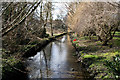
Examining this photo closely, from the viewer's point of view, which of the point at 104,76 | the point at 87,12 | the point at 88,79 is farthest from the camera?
the point at 87,12

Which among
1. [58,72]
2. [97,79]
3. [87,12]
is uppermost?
[87,12]

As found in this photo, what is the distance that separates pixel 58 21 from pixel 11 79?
120ft

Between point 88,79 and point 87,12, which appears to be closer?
point 88,79

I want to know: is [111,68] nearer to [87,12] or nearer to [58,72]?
[58,72]

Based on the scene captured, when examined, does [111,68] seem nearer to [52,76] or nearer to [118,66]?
[118,66]

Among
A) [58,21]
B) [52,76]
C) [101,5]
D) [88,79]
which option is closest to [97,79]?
[88,79]

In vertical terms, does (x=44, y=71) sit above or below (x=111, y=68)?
below

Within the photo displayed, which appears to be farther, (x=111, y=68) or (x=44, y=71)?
(x=44, y=71)

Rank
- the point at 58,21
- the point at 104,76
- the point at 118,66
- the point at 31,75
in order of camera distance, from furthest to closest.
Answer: the point at 58,21
the point at 31,75
the point at 104,76
the point at 118,66

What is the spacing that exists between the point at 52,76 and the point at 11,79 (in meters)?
2.31

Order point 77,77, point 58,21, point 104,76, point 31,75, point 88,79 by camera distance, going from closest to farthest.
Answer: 1. point 104,76
2. point 88,79
3. point 77,77
4. point 31,75
5. point 58,21

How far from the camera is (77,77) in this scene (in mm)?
7219

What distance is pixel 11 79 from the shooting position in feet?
20.7

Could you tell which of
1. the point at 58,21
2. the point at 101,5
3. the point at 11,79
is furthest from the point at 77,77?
the point at 58,21
